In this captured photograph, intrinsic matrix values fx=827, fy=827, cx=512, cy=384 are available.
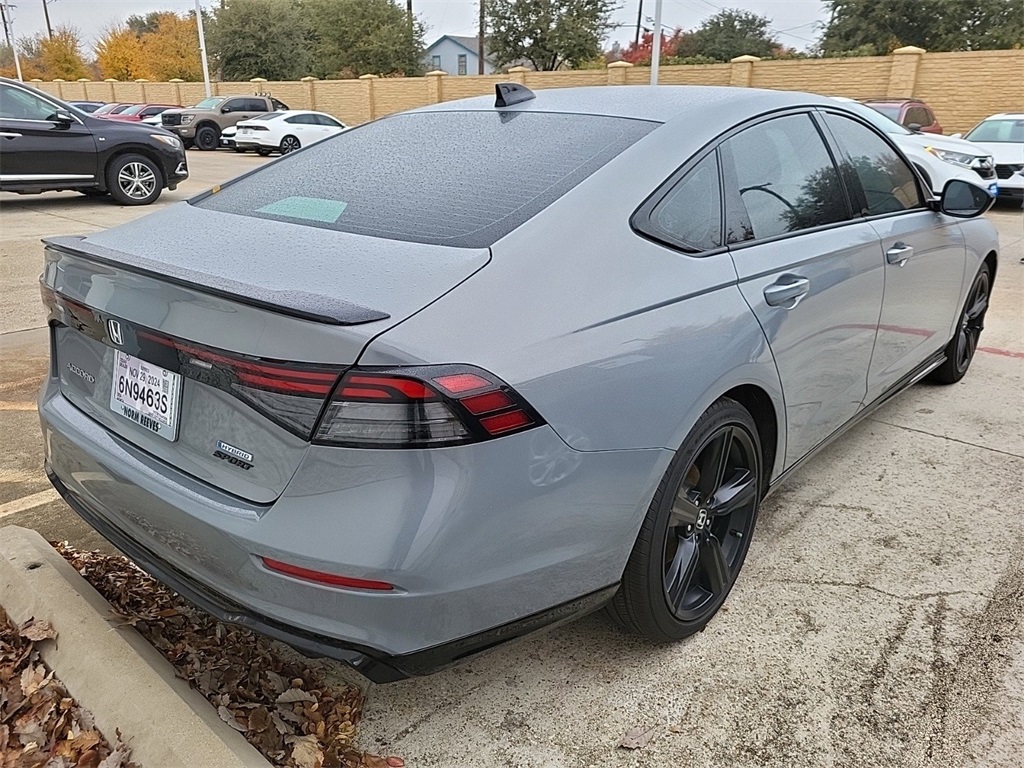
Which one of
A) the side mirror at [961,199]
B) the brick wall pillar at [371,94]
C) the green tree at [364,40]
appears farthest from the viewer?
the green tree at [364,40]

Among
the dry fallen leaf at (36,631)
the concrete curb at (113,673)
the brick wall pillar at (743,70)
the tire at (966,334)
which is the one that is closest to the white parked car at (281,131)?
the brick wall pillar at (743,70)

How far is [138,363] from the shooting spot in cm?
201

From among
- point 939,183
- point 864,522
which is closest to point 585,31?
point 939,183

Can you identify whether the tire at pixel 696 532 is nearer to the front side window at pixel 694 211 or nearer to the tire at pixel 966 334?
the front side window at pixel 694 211

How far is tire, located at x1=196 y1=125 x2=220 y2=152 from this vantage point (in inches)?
961

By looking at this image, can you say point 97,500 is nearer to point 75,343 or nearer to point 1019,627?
point 75,343

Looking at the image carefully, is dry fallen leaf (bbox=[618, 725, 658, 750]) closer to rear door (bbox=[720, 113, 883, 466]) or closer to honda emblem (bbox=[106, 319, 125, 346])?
rear door (bbox=[720, 113, 883, 466])

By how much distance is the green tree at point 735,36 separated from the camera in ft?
156

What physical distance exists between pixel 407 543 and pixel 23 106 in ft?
36.1

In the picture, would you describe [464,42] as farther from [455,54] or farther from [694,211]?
[694,211]

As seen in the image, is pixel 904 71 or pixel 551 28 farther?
pixel 551 28

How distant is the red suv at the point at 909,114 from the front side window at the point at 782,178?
440 inches

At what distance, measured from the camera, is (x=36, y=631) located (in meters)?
2.31

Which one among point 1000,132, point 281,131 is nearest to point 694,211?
point 1000,132
